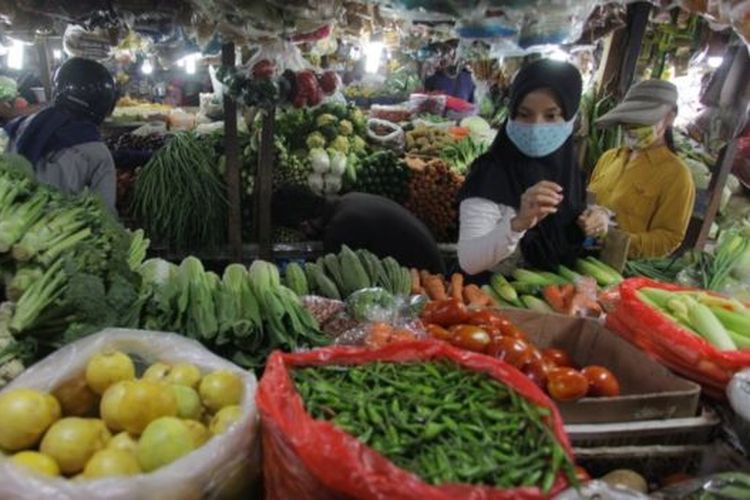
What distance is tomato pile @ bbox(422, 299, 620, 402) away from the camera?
66.8 inches

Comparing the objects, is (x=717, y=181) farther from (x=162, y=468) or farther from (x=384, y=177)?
(x=162, y=468)

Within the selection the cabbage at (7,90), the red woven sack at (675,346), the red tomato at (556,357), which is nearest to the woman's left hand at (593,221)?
the red woven sack at (675,346)

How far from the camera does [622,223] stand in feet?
12.8

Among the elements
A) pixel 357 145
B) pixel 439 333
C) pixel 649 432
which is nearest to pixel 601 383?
pixel 649 432

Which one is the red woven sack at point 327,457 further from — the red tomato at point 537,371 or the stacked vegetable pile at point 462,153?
the stacked vegetable pile at point 462,153

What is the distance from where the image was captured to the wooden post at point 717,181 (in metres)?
4.00

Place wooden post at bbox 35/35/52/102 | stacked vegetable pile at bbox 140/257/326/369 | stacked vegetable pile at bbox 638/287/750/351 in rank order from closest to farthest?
stacked vegetable pile at bbox 140/257/326/369, stacked vegetable pile at bbox 638/287/750/351, wooden post at bbox 35/35/52/102

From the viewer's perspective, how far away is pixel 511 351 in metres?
1.82

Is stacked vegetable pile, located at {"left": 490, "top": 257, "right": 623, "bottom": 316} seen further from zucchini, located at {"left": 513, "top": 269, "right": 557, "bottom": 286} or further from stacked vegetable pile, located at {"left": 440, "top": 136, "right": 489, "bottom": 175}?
stacked vegetable pile, located at {"left": 440, "top": 136, "right": 489, "bottom": 175}

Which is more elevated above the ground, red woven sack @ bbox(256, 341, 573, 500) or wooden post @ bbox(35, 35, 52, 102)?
wooden post @ bbox(35, 35, 52, 102)

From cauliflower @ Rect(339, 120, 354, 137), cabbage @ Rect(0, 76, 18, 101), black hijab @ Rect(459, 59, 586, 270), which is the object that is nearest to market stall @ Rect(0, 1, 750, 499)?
black hijab @ Rect(459, 59, 586, 270)

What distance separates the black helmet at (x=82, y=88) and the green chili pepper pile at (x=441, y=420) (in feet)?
10.1

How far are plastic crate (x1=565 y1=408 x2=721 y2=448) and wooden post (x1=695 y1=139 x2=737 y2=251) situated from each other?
9.30 feet

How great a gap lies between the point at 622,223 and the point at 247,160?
299 centimetres
